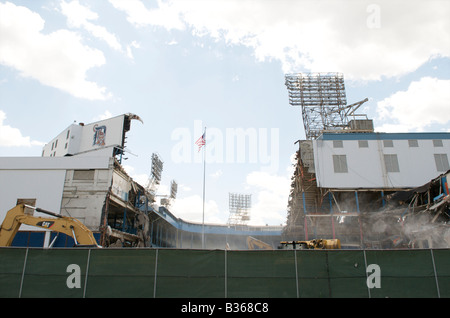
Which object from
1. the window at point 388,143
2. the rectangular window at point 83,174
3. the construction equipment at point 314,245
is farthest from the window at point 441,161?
Result: the rectangular window at point 83,174

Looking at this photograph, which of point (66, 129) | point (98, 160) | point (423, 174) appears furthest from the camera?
point (66, 129)

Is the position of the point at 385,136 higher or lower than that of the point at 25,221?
higher

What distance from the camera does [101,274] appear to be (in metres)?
13.6

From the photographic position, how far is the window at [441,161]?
141 ft

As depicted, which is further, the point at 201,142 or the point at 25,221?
the point at 201,142

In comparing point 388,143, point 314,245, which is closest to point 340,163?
point 388,143

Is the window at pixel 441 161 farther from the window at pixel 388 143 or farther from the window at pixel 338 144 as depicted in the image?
the window at pixel 338 144

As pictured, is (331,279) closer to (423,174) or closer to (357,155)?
(357,155)

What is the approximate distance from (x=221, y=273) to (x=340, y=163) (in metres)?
33.1

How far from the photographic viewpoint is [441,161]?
43.4 metres

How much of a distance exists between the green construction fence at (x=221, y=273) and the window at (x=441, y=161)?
3493 cm

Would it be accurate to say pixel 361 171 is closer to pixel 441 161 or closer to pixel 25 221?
pixel 441 161
